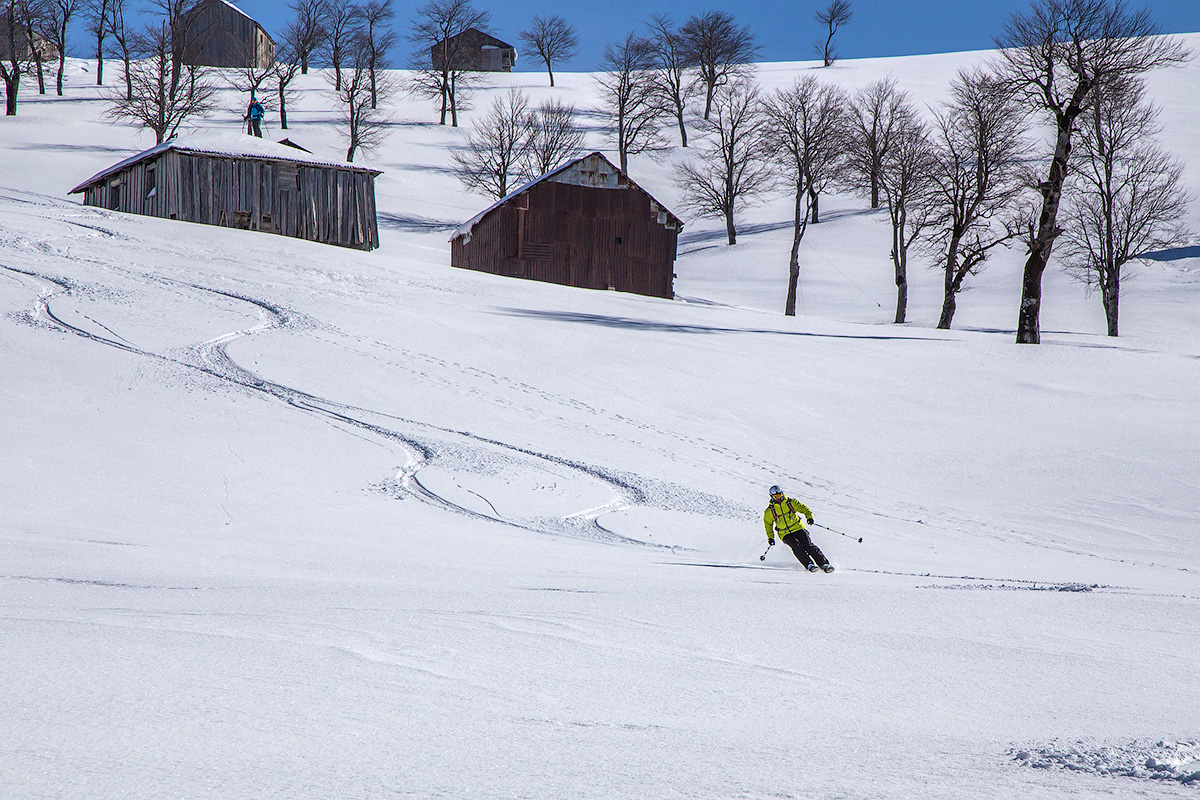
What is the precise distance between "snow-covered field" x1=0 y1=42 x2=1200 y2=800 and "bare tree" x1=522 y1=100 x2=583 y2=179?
3791 centimetres

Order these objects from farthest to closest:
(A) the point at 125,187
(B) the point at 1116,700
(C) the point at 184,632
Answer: (A) the point at 125,187
(C) the point at 184,632
(B) the point at 1116,700

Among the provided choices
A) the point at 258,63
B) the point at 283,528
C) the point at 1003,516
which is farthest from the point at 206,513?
the point at 258,63

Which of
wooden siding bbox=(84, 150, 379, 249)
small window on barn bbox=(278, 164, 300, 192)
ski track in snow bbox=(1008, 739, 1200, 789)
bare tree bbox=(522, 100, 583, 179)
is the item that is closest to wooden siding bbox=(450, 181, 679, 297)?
wooden siding bbox=(84, 150, 379, 249)

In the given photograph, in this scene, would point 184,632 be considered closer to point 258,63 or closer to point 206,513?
point 206,513

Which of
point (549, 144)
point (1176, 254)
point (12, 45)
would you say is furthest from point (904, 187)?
point (12, 45)

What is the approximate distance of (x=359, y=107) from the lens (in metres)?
60.8

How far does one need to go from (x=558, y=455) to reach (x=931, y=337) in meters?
14.8

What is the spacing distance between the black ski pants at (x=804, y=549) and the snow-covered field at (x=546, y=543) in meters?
0.15

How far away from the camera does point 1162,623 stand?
19.1 ft

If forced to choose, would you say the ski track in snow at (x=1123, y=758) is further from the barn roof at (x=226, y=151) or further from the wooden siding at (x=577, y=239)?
the wooden siding at (x=577, y=239)

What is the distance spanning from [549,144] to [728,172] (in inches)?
612

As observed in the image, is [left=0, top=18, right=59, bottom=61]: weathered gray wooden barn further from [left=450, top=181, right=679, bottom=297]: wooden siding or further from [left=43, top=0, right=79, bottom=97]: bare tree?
[left=450, top=181, right=679, bottom=297]: wooden siding

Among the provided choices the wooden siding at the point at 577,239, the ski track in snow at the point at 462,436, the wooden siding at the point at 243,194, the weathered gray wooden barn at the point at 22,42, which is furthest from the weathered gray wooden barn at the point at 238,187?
the weathered gray wooden barn at the point at 22,42

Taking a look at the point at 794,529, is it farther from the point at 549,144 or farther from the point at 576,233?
the point at 549,144
